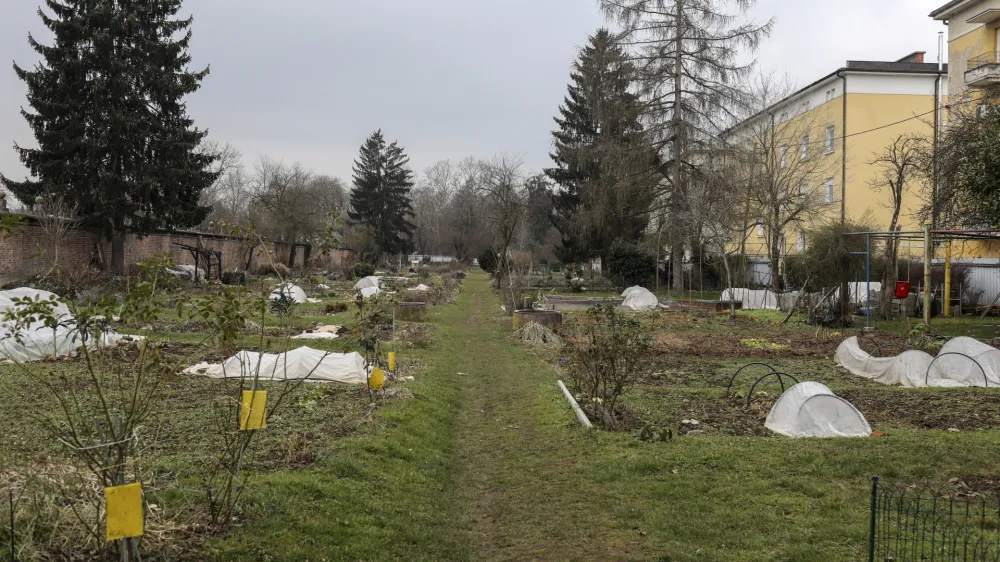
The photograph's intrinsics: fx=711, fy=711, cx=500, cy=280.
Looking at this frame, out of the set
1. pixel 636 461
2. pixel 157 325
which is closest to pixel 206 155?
pixel 157 325

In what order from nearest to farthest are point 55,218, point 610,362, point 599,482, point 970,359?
point 599,482, point 610,362, point 970,359, point 55,218

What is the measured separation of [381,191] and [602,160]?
109 ft

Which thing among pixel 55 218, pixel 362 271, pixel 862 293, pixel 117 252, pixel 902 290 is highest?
pixel 55 218

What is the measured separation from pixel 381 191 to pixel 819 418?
5728 centimetres

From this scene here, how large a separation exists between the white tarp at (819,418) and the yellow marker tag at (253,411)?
18.6 ft

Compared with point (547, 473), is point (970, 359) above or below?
above

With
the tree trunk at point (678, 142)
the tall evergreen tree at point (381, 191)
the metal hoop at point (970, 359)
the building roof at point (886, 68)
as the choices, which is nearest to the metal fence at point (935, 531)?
the metal hoop at point (970, 359)

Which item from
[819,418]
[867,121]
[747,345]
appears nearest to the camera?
[819,418]

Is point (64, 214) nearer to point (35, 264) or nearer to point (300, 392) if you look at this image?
point (35, 264)

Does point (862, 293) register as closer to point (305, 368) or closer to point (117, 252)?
point (305, 368)

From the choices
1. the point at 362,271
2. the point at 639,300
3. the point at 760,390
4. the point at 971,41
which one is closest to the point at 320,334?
the point at 760,390

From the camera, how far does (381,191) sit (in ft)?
205

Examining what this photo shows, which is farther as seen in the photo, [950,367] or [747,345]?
[747,345]

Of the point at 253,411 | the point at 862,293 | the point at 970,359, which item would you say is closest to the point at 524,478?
the point at 253,411
